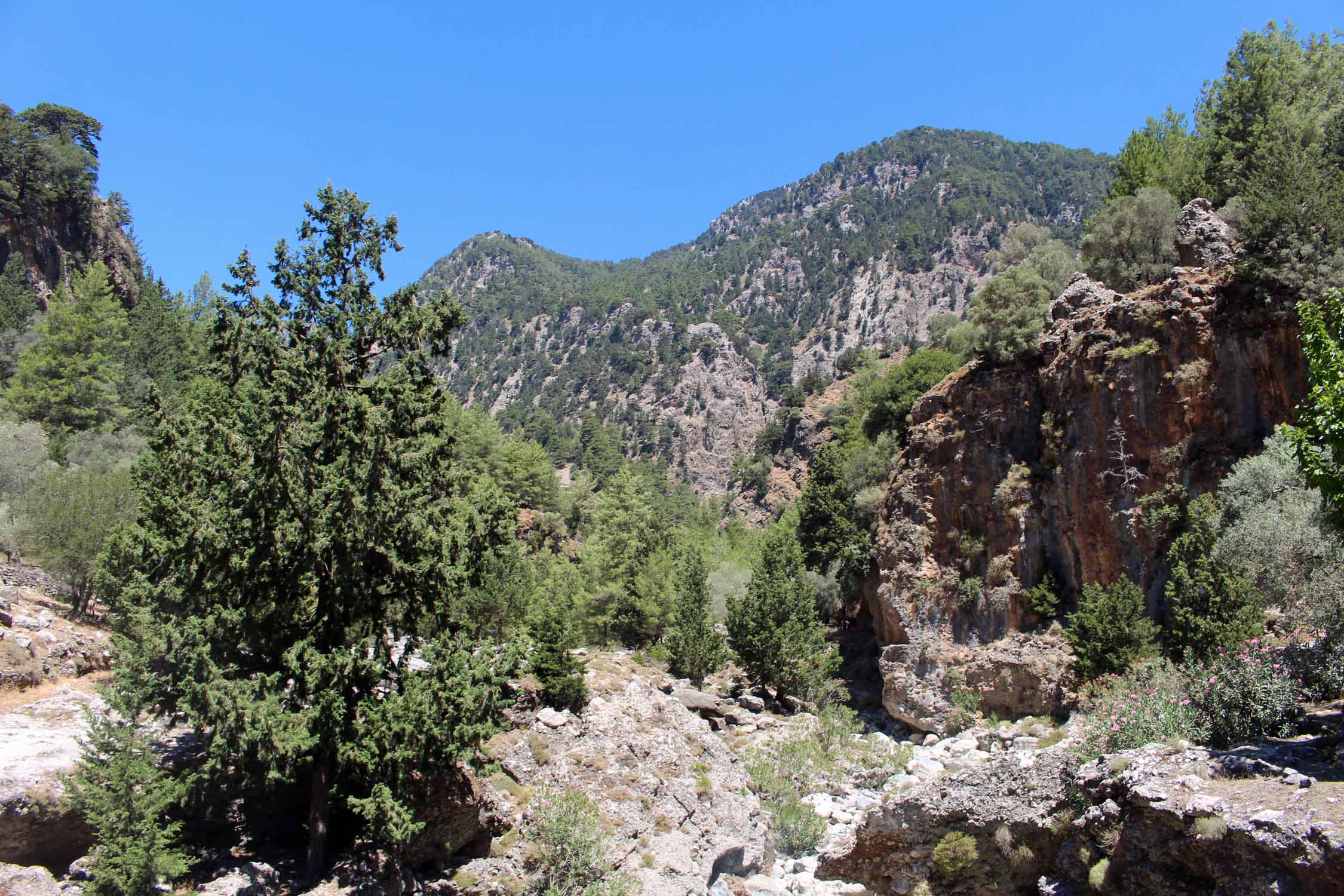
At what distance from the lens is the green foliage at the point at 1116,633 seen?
27.5 m

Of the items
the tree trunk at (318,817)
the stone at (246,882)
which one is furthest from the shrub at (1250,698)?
the stone at (246,882)

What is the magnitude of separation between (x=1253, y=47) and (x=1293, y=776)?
4031 centimetres

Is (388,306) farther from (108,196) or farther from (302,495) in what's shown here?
(108,196)

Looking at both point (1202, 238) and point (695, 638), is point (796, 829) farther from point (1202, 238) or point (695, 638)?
point (1202, 238)

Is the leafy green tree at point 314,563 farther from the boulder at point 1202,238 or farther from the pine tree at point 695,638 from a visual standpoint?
the boulder at point 1202,238

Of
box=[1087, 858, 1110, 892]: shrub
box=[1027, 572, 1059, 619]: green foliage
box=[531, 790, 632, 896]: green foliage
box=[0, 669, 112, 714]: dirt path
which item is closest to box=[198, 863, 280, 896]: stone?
box=[531, 790, 632, 896]: green foliage

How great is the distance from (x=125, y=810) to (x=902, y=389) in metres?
46.6

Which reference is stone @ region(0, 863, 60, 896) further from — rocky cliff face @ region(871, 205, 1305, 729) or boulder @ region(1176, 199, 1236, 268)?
boulder @ region(1176, 199, 1236, 268)

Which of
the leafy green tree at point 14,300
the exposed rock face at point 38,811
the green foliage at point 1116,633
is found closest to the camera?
the exposed rock face at point 38,811

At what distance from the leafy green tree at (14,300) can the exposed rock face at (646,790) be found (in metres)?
59.0

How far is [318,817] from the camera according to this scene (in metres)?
17.7

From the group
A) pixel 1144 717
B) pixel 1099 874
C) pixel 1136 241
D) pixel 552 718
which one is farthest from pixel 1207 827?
pixel 1136 241

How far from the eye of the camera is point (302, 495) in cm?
1767

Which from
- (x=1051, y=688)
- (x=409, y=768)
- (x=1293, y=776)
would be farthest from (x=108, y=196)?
(x=1293, y=776)
